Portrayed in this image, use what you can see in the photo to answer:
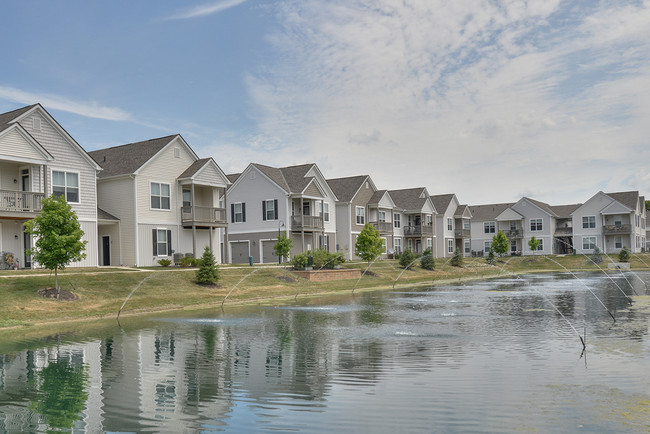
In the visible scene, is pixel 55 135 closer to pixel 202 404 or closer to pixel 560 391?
pixel 202 404

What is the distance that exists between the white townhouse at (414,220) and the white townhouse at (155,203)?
35.3 m

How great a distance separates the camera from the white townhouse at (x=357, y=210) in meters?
64.1

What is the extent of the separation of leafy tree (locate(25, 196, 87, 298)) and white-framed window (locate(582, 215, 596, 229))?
83.7 metres

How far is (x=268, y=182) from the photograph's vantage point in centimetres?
5703

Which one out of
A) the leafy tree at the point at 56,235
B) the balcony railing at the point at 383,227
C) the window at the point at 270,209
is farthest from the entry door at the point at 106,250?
the balcony railing at the point at 383,227

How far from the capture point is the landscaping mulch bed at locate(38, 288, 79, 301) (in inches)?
1025

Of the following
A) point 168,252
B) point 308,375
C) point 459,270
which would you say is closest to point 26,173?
point 168,252

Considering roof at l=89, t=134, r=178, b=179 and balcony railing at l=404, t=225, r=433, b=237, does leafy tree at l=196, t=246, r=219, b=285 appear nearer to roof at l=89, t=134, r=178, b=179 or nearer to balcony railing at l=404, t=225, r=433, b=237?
roof at l=89, t=134, r=178, b=179

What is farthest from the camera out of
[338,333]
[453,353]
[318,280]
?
[318,280]

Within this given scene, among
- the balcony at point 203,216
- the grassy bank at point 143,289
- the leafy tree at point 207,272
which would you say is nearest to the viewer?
the grassy bank at point 143,289

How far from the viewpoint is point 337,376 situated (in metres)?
12.5

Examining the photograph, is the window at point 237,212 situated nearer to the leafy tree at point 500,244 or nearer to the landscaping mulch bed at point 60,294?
the landscaping mulch bed at point 60,294

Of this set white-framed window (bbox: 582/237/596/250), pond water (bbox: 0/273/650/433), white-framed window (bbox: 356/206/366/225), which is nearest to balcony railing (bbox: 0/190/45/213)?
pond water (bbox: 0/273/650/433)

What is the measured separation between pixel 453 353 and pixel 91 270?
26159 mm
